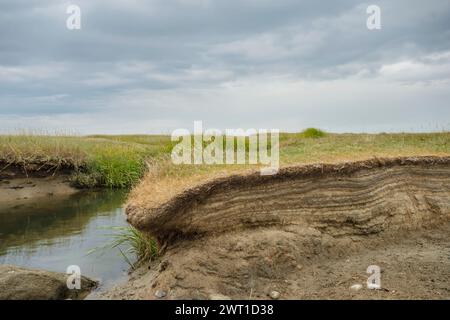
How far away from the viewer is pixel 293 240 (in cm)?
901

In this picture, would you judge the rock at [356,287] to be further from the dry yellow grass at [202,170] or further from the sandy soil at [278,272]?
the dry yellow grass at [202,170]

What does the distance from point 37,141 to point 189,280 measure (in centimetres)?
1990

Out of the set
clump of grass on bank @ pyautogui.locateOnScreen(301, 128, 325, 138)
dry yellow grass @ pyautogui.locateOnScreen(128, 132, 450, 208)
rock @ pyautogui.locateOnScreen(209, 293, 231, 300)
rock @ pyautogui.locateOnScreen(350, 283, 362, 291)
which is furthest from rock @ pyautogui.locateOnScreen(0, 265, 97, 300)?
clump of grass on bank @ pyautogui.locateOnScreen(301, 128, 325, 138)

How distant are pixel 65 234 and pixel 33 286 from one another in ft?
18.7

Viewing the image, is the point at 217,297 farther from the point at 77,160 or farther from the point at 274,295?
the point at 77,160

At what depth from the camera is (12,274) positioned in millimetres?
9031

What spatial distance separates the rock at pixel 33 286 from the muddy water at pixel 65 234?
0.74 metres

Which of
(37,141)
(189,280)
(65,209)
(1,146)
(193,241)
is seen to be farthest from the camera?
(37,141)

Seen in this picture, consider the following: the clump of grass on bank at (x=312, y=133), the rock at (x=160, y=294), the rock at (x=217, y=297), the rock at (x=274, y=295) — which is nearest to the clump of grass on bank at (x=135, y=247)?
the rock at (x=160, y=294)

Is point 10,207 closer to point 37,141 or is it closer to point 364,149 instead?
point 37,141

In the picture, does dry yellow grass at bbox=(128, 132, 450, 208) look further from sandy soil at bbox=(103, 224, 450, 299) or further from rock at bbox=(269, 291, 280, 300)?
rock at bbox=(269, 291, 280, 300)

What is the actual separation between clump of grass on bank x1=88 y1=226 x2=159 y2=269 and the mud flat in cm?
42

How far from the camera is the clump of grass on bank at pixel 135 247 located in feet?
33.1
